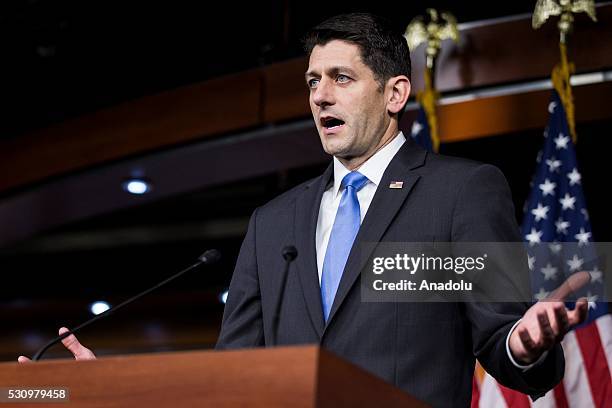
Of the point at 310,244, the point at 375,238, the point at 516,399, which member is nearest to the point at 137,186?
the point at 516,399

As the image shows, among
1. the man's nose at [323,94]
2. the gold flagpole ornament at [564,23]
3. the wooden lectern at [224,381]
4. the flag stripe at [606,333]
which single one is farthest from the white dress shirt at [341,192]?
the gold flagpole ornament at [564,23]

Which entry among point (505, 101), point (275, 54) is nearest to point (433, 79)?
point (505, 101)

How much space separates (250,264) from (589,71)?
94.5 inches

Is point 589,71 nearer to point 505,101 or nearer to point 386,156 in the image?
point 505,101

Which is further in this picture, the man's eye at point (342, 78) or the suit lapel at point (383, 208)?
the man's eye at point (342, 78)

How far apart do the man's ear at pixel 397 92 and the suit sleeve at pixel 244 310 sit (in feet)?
1.57

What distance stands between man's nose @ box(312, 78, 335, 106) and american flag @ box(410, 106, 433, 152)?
78.6 inches

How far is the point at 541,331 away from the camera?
157cm

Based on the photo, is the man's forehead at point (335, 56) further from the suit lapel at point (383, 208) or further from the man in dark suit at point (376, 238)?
the suit lapel at point (383, 208)

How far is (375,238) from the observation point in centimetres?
202

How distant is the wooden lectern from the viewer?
1326 millimetres

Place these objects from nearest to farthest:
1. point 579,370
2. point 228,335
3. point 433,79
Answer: point 228,335 → point 579,370 → point 433,79

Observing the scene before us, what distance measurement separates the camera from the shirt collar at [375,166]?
2225 mm

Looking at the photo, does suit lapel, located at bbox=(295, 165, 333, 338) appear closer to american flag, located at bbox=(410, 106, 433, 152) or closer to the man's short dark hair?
the man's short dark hair
